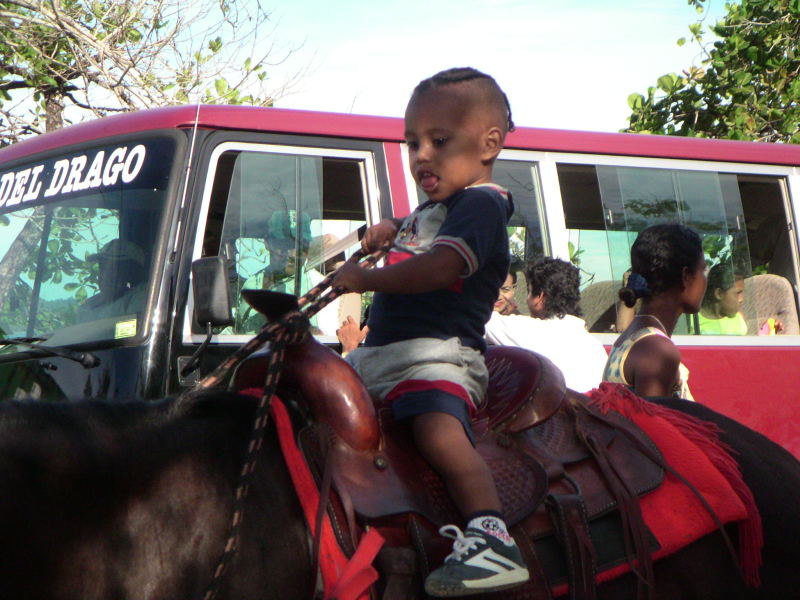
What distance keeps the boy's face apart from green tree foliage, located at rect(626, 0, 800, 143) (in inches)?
303

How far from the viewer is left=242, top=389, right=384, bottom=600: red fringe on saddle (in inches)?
72.1

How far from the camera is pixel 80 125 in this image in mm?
4902

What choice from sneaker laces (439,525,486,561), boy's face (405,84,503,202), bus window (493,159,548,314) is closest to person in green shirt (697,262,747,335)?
bus window (493,159,548,314)

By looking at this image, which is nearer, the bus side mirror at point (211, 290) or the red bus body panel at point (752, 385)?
the bus side mirror at point (211, 290)

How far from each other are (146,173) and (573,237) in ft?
8.10

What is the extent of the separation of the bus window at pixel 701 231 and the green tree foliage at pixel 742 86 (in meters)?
3.53

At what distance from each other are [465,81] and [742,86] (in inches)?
315

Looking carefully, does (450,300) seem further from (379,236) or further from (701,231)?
(701,231)

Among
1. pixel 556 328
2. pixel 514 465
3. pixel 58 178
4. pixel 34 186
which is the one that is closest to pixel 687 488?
pixel 514 465

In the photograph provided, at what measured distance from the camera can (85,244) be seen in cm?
449

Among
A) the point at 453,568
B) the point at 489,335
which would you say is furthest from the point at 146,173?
the point at 453,568

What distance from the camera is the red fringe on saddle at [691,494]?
238 centimetres

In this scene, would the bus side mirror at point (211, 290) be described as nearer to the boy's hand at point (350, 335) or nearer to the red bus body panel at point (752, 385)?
the boy's hand at point (350, 335)

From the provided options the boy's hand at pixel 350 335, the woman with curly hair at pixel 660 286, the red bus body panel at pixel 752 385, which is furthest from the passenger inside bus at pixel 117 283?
the red bus body panel at pixel 752 385
